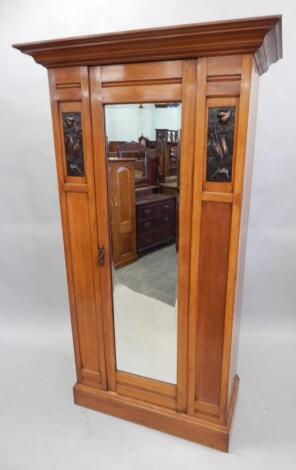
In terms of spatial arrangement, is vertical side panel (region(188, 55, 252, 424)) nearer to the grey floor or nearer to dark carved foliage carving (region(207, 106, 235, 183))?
dark carved foliage carving (region(207, 106, 235, 183))

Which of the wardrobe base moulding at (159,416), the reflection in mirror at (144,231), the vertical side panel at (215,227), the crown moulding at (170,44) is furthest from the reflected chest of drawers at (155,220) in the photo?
the wardrobe base moulding at (159,416)

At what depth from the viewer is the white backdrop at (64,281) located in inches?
64.5

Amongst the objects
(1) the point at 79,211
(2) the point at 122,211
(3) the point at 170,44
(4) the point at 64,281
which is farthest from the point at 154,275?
(4) the point at 64,281

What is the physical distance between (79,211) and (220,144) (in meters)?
0.70

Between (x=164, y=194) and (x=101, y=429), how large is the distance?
4.17 ft

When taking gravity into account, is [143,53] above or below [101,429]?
above

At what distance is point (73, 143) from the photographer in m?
1.43

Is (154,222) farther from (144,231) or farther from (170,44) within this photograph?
(170,44)

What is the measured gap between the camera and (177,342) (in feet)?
5.09

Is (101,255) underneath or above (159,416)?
above

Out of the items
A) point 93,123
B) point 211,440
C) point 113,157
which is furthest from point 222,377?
point 93,123

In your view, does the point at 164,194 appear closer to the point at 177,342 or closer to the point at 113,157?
the point at 113,157

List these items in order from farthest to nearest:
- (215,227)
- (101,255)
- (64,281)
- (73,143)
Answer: (64,281), (101,255), (73,143), (215,227)

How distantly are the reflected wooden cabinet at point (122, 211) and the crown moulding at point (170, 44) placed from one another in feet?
1.40
